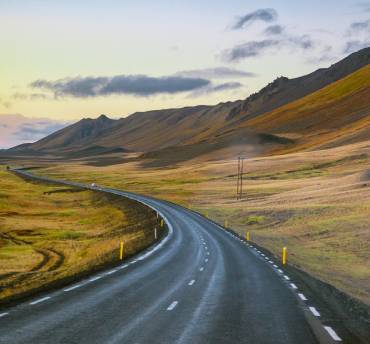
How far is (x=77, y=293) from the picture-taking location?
19.8 metres

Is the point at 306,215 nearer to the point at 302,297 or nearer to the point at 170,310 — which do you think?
the point at 302,297

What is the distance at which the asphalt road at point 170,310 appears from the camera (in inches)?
537

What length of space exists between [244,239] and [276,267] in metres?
22.5

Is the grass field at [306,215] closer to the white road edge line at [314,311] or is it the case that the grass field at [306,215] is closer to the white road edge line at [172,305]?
the white road edge line at [314,311]

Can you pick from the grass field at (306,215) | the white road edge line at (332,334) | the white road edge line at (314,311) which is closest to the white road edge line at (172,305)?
the white road edge line at (314,311)

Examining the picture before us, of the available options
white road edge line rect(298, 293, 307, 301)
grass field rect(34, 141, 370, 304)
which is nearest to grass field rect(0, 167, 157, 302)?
white road edge line rect(298, 293, 307, 301)

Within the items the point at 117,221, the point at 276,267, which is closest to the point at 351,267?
the point at 276,267

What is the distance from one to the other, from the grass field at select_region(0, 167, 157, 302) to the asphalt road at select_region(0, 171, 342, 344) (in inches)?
128

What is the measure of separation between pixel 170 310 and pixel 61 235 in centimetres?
4880

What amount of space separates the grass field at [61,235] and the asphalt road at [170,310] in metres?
3.26

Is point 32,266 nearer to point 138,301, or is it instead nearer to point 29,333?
point 138,301

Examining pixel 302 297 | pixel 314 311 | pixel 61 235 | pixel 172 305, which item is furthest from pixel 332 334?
pixel 61 235

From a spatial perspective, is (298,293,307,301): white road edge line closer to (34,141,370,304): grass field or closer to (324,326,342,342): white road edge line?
(34,141,370,304): grass field

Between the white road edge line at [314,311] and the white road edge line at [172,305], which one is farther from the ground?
the white road edge line at [172,305]
